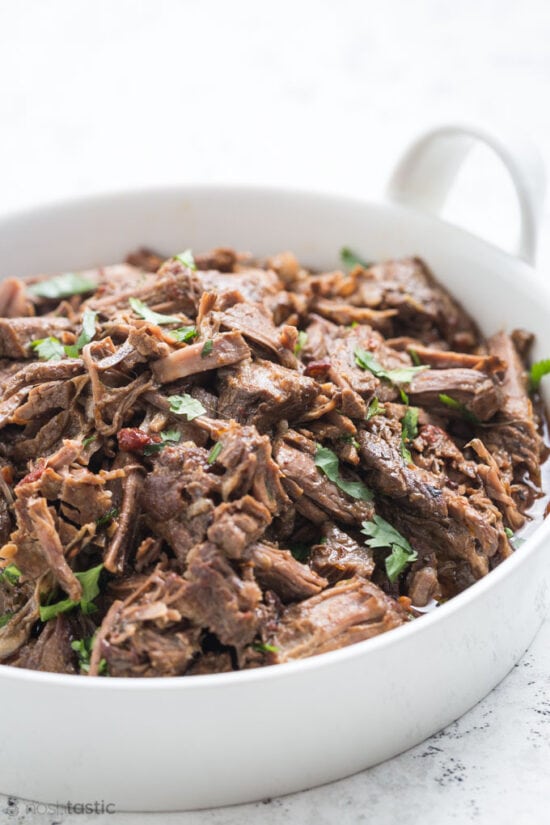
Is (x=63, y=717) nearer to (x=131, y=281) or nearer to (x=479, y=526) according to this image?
(x=479, y=526)

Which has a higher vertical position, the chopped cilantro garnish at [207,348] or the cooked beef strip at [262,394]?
the chopped cilantro garnish at [207,348]

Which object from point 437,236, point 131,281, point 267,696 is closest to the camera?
point 267,696

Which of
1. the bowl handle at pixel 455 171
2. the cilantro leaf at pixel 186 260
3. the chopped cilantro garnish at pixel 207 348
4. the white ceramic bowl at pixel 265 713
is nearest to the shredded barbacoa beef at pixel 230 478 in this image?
the chopped cilantro garnish at pixel 207 348

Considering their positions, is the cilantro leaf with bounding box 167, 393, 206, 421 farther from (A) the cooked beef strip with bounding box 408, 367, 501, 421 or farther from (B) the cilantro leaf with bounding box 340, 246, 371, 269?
(B) the cilantro leaf with bounding box 340, 246, 371, 269

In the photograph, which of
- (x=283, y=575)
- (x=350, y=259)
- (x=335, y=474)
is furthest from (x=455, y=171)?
(x=283, y=575)

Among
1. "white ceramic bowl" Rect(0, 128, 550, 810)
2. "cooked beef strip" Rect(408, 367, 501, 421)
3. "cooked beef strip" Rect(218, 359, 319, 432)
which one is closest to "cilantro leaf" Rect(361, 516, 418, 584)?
"white ceramic bowl" Rect(0, 128, 550, 810)

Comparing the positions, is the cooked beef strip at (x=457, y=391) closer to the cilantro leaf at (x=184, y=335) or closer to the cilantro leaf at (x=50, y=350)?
the cilantro leaf at (x=184, y=335)

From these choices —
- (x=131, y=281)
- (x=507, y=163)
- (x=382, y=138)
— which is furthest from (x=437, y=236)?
(x=382, y=138)
